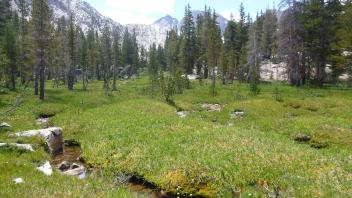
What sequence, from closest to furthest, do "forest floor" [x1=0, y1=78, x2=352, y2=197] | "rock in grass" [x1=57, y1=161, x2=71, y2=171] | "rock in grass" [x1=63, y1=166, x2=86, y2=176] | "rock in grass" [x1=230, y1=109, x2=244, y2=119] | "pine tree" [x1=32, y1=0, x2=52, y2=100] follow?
"forest floor" [x1=0, y1=78, x2=352, y2=197] → "rock in grass" [x1=63, y1=166, x2=86, y2=176] → "rock in grass" [x1=57, y1=161, x2=71, y2=171] → "rock in grass" [x1=230, y1=109, x2=244, y2=119] → "pine tree" [x1=32, y1=0, x2=52, y2=100]

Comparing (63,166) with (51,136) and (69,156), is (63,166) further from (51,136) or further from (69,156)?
(51,136)

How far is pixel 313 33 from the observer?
5797cm

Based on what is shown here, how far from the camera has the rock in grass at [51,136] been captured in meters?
21.3

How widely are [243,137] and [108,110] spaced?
1801cm

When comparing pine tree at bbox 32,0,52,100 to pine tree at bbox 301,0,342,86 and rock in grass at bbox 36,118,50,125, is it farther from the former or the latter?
pine tree at bbox 301,0,342,86

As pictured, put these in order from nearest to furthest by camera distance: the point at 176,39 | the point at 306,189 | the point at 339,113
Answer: the point at 306,189 → the point at 339,113 → the point at 176,39

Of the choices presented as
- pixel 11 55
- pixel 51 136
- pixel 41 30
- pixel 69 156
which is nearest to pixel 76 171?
pixel 69 156

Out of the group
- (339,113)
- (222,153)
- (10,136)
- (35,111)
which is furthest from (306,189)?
(35,111)

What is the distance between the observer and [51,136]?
22094mm

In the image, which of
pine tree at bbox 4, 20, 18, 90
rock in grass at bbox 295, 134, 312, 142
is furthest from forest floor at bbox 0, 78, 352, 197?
pine tree at bbox 4, 20, 18, 90

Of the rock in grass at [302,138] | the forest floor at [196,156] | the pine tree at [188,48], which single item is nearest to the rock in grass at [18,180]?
the forest floor at [196,156]

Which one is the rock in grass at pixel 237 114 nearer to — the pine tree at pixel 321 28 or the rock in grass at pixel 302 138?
the rock in grass at pixel 302 138

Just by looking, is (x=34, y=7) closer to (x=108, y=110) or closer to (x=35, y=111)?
(x=35, y=111)

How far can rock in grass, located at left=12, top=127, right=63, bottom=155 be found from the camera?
21328 millimetres
